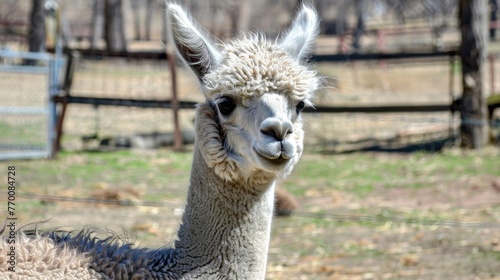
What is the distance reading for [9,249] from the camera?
12.0ft

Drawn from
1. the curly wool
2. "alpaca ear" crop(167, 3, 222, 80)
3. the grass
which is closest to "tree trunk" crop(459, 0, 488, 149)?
the grass

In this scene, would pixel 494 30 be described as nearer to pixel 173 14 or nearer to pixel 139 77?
pixel 139 77

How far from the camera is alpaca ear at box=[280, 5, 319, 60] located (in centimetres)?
436

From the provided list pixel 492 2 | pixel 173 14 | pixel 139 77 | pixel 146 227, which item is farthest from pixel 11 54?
pixel 492 2

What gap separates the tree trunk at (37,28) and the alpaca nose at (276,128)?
94.3 ft

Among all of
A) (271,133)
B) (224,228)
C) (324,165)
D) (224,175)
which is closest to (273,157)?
(271,133)

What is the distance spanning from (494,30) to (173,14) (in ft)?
121

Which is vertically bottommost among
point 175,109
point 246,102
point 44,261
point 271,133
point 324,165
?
point 324,165

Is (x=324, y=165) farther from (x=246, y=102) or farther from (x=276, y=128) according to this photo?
(x=276, y=128)

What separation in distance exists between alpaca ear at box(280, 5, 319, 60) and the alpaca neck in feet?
2.54

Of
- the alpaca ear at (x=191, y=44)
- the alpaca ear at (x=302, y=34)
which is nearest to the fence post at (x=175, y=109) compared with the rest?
the alpaca ear at (x=302, y=34)

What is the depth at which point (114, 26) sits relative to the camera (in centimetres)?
3284

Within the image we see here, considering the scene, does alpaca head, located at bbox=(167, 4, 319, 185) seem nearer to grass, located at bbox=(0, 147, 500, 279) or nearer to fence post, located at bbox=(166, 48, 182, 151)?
grass, located at bbox=(0, 147, 500, 279)

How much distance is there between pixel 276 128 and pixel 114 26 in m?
30.0
